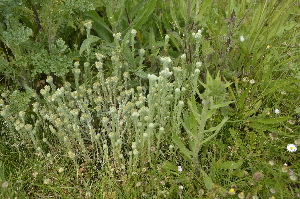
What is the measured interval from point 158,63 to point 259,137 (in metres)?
1.00

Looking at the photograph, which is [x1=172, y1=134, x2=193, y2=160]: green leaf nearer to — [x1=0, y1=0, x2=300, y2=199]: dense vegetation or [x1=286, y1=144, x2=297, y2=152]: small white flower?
[x1=0, y1=0, x2=300, y2=199]: dense vegetation

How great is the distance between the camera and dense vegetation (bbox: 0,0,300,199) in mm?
1777

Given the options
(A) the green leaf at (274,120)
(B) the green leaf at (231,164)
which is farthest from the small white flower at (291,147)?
(B) the green leaf at (231,164)

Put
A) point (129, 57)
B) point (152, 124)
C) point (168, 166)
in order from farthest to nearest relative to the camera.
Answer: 1. point (129, 57)
2. point (168, 166)
3. point (152, 124)

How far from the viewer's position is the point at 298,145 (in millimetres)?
1903

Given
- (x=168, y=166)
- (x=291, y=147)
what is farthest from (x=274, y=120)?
(x=168, y=166)

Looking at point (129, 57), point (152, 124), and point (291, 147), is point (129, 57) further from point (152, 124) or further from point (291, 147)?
point (291, 147)

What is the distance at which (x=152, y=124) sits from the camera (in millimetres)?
1687

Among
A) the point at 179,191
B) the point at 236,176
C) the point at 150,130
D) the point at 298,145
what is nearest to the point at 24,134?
the point at 150,130

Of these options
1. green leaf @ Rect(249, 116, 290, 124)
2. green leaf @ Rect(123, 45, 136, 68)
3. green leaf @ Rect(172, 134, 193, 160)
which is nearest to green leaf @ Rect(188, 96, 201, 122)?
green leaf @ Rect(172, 134, 193, 160)

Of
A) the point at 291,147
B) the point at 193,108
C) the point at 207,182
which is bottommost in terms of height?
the point at 207,182

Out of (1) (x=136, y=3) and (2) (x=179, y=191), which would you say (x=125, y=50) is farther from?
(2) (x=179, y=191)

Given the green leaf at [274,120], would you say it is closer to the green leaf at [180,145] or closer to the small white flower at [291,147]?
the small white flower at [291,147]

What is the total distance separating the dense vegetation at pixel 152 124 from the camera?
5.83ft
